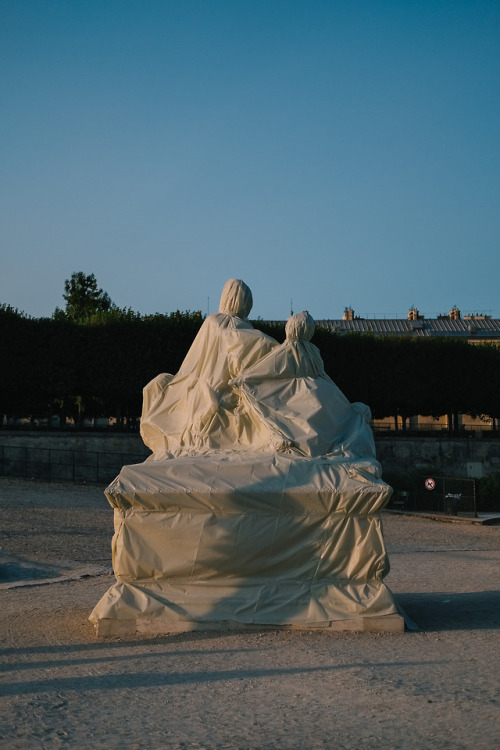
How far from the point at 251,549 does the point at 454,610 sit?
9.22 ft

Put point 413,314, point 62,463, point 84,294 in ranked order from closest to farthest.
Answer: point 62,463 → point 84,294 → point 413,314

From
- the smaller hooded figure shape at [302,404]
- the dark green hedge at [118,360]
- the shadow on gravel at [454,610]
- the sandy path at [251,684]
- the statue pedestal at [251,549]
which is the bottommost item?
the shadow on gravel at [454,610]

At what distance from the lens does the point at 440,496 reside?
27.9m

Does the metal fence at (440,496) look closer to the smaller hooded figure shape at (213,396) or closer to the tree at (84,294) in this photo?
the smaller hooded figure shape at (213,396)

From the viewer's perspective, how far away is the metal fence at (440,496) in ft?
87.0

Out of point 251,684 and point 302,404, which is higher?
point 302,404

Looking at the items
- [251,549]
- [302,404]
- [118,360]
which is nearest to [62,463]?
[118,360]

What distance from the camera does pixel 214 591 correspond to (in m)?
8.53

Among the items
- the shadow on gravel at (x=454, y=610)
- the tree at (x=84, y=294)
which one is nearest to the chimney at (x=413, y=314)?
the tree at (x=84, y=294)

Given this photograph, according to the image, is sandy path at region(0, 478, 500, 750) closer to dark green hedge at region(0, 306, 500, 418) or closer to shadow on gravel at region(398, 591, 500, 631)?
shadow on gravel at region(398, 591, 500, 631)

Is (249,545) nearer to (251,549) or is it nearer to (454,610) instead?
(251,549)

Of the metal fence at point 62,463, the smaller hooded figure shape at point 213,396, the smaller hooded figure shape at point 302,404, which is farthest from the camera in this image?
the metal fence at point 62,463

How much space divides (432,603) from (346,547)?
7.84 feet

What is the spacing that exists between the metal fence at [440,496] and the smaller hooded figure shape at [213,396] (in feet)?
57.9
